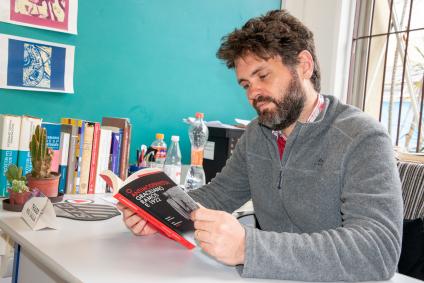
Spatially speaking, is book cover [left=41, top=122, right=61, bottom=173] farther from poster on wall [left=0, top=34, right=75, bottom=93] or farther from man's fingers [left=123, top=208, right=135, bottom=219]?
man's fingers [left=123, top=208, right=135, bottom=219]

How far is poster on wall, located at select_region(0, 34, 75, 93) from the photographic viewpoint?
1.74m

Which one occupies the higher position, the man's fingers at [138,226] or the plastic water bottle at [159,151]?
the plastic water bottle at [159,151]

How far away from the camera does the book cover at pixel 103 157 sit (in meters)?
1.75

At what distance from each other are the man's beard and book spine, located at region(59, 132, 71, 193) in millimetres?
798

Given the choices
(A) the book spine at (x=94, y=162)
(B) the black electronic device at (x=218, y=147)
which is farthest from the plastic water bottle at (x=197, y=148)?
(A) the book spine at (x=94, y=162)

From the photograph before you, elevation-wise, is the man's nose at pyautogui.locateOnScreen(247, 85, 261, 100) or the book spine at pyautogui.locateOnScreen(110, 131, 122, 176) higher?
the man's nose at pyautogui.locateOnScreen(247, 85, 261, 100)

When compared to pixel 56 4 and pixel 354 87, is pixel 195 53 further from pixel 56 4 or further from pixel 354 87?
pixel 354 87

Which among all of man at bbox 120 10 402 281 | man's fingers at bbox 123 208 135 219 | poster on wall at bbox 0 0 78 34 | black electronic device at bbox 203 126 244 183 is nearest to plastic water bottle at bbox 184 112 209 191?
black electronic device at bbox 203 126 244 183

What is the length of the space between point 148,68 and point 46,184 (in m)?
0.93

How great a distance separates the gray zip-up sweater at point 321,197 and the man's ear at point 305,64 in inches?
4.0

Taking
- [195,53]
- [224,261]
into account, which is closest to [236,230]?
[224,261]

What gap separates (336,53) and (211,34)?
30.6 inches

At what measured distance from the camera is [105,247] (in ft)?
3.38

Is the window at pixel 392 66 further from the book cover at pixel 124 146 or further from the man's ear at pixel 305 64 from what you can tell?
the book cover at pixel 124 146
